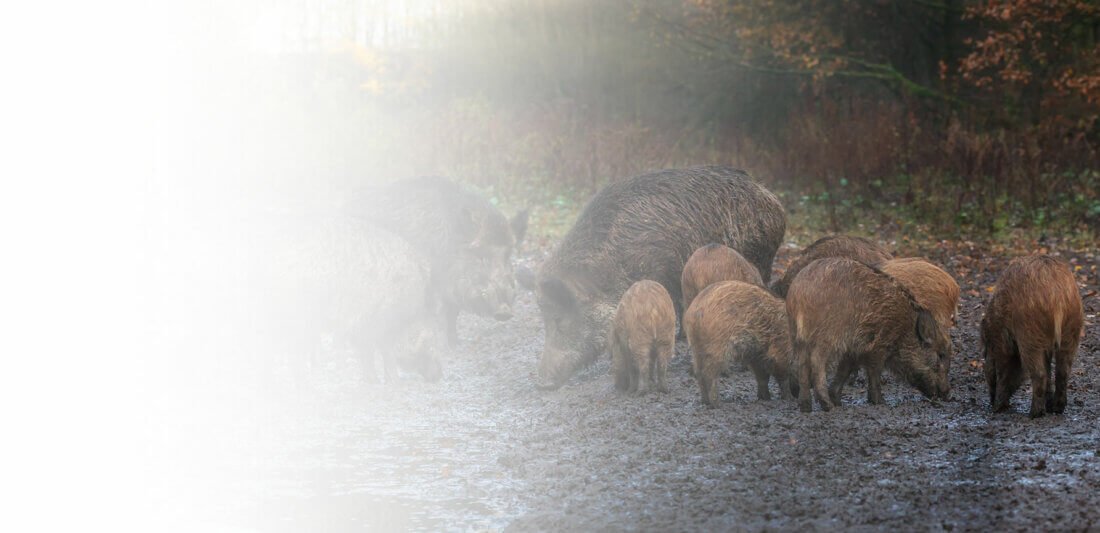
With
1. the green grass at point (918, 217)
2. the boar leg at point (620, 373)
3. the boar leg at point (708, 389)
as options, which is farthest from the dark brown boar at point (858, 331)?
the green grass at point (918, 217)

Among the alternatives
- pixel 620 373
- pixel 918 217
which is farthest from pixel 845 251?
pixel 918 217

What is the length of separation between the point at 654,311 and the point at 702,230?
1.90 meters

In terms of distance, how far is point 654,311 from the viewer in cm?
734

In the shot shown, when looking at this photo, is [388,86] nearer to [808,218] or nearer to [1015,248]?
[808,218]

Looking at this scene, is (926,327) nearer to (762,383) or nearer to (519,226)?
(762,383)

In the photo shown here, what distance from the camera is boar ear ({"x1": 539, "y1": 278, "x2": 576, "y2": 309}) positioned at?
790 cm

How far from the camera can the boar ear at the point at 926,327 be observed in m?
7.04

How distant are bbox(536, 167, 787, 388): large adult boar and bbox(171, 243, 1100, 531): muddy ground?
0.41 m

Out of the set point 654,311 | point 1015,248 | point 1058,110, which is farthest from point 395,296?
point 1058,110

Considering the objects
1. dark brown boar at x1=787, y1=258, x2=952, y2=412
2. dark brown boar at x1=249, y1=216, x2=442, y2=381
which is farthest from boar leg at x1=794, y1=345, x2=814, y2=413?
dark brown boar at x1=249, y1=216, x2=442, y2=381

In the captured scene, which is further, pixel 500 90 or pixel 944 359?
pixel 500 90

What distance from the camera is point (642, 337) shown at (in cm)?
734

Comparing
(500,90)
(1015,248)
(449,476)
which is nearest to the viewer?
(449,476)

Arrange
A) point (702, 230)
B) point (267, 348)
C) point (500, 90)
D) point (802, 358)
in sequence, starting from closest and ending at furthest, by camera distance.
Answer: point (802, 358)
point (267, 348)
point (702, 230)
point (500, 90)
